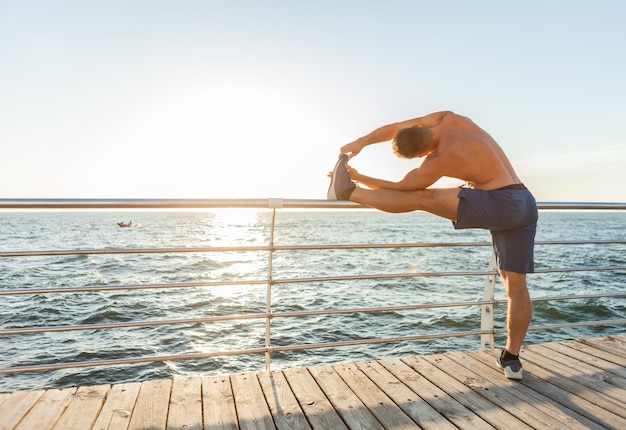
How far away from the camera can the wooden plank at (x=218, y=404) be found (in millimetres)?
2143

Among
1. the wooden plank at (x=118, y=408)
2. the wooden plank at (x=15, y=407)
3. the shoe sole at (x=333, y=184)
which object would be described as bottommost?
the wooden plank at (x=15, y=407)

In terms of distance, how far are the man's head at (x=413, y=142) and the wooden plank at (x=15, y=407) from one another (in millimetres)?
2318

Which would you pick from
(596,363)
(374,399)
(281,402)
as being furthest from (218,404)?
(596,363)

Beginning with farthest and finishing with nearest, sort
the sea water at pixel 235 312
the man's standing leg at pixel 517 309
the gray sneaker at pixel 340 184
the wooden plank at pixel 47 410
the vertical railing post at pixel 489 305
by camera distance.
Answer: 1. the sea water at pixel 235 312
2. the vertical railing post at pixel 489 305
3. the man's standing leg at pixel 517 309
4. the gray sneaker at pixel 340 184
5. the wooden plank at pixel 47 410

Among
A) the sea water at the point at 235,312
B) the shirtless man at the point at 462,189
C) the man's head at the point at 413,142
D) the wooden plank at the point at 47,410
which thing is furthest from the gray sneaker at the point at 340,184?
the sea water at the point at 235,312

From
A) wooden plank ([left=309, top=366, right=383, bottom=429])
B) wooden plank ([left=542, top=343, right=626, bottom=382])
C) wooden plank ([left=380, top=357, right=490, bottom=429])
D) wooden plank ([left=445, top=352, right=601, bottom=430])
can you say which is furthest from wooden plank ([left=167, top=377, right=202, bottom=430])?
wooden plank ([left=542, top=343, right=626, bottom=382])

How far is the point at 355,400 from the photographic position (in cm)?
240

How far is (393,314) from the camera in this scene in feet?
38.4

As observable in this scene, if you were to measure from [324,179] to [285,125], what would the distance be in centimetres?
1708

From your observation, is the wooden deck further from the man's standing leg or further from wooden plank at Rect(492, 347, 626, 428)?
the man's standing leg

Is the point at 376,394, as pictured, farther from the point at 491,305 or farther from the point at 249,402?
the point at 491,305

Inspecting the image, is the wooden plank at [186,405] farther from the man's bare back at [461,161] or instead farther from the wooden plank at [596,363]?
the wooden plank at [596,363]

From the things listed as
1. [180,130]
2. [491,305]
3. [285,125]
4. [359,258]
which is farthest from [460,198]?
[180,130]

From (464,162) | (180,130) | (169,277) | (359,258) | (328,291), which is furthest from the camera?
(180,130)
